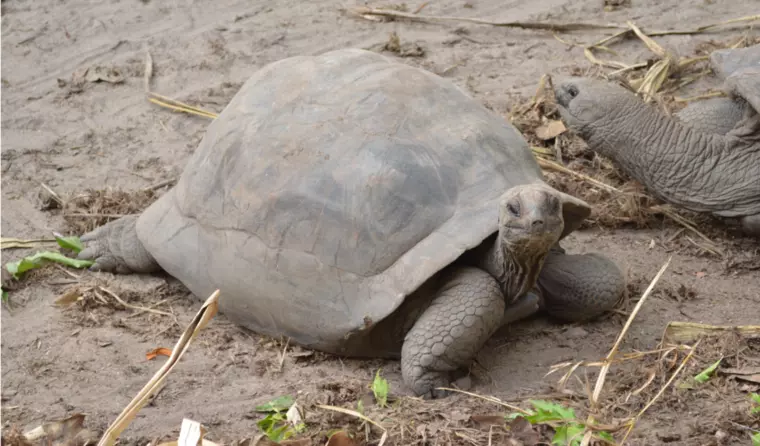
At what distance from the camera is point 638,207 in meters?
4.77

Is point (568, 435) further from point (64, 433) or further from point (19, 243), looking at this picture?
point (19, 243)

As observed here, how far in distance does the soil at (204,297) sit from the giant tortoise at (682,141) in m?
0.17

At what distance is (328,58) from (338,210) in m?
0.91

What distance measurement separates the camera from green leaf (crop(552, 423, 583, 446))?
9.37 ft

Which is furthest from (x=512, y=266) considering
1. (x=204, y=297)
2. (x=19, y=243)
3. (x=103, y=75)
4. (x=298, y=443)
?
(x=103, y=75)

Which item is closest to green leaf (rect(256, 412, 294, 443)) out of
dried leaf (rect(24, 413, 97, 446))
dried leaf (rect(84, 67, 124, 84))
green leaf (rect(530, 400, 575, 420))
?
dried leaf (rect(24, 413, 97, 446))

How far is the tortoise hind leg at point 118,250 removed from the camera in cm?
444

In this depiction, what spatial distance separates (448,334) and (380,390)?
31 centimetres

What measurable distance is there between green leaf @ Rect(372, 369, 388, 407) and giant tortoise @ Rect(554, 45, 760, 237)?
2.13 m

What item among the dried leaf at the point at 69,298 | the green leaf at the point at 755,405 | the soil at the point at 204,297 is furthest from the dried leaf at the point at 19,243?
the green leaf at the point at 755,405

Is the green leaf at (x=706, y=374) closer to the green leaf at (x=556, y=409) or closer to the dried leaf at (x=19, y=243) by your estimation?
the green leaf at (x=556, y=409)

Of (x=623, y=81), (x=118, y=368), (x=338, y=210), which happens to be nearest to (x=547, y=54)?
(x=623, y=81)

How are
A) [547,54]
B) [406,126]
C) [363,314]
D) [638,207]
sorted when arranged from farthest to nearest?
1. [547,54]
2. [638,207]
3. [406,126]
4. [363,314]

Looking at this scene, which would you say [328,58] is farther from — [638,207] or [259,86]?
[638,207]
